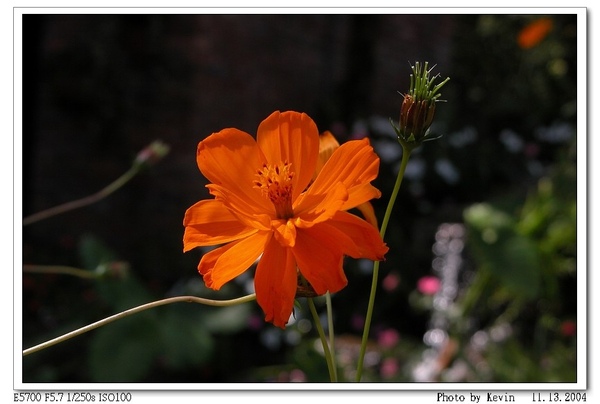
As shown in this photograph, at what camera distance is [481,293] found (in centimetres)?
218

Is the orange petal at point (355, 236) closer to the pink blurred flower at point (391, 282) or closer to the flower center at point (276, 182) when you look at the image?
the flower center at point (276, 182)

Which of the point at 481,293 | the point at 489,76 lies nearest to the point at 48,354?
the point at 481,293

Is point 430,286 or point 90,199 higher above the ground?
point 430,286

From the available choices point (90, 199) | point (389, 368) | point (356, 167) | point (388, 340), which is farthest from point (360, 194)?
point (388, 340)

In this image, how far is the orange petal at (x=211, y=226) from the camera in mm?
478

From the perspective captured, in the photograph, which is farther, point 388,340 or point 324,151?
point 388,340

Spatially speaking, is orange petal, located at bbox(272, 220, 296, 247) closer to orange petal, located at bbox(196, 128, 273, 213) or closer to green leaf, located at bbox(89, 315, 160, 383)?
orange petal, located at bbox(196, 128, 273, 213)

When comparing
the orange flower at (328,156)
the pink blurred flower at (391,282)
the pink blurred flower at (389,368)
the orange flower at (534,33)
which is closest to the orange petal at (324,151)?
the orange flower at (328,156)

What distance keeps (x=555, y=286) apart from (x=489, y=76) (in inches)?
83.4

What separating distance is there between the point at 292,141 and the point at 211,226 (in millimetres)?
75

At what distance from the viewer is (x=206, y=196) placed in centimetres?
218

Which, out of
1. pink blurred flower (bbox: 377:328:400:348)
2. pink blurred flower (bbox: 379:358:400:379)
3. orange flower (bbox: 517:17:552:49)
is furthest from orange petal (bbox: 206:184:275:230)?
orange flower (bbox: 517:17:552:49)

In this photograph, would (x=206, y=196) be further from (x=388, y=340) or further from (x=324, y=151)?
(x=324, y=151)

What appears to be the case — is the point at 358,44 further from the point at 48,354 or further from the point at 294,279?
the point at 294,279
